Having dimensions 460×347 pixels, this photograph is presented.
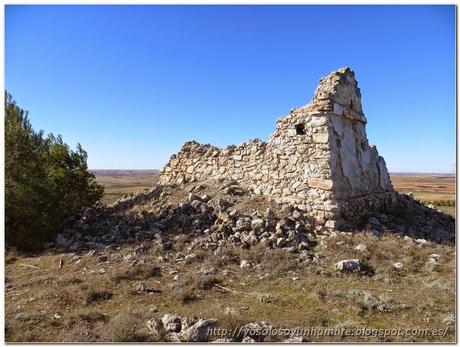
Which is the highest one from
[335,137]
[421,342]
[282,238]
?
[335,137]

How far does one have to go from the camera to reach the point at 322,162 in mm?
10672

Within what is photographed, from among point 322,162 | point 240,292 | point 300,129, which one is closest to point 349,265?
point 240,292

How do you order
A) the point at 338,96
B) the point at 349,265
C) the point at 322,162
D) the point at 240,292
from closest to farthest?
the point at 240,292 < the point at 349,265 < the point at 322,162 < the point at 338,96

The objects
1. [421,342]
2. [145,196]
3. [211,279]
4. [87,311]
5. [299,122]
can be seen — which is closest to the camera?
[421,342]

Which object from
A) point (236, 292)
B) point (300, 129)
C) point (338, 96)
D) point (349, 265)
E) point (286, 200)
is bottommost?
point (236, 292)

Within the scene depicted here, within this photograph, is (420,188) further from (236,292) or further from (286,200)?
(236,292)

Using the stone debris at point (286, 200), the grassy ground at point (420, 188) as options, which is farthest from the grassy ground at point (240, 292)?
the grassy ground at point (420, 188)

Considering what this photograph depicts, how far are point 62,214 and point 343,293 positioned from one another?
9.45m

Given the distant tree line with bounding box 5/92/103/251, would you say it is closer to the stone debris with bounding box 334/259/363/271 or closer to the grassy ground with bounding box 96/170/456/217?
the grassy ground with bounding box 96/170/456/217

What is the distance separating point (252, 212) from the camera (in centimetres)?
1084

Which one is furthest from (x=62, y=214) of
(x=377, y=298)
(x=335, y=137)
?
(x=377, y=298)

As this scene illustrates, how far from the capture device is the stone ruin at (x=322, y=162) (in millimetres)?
10586

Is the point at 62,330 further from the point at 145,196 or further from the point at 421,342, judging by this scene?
the point at 145,196

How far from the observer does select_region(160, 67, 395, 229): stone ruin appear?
10.6m
